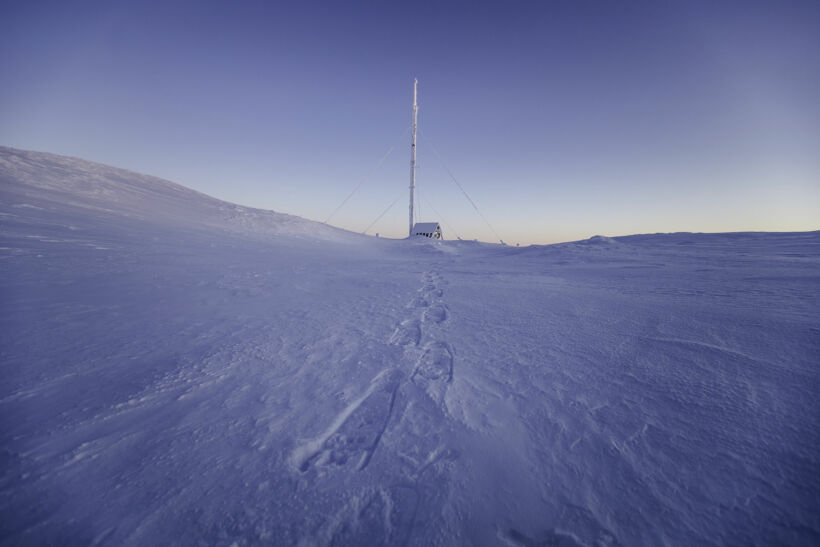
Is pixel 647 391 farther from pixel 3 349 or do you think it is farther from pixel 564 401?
pixel 3 349

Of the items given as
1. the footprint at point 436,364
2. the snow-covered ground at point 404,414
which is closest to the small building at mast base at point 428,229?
the snow-covered ground at point 404,414

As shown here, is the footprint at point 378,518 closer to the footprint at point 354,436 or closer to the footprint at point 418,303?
the footprint at point 354,436

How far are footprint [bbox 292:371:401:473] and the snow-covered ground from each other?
0.01 m

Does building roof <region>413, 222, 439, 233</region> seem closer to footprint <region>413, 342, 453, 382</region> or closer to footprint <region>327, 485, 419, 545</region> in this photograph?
footprint <region>413, 342, 453, 382</region>

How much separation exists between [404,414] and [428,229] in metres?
15.0

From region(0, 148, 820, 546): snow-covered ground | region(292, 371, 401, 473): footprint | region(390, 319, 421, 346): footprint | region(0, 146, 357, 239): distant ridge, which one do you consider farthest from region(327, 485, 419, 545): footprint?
region(0, 146, 357, 239): distant ridge

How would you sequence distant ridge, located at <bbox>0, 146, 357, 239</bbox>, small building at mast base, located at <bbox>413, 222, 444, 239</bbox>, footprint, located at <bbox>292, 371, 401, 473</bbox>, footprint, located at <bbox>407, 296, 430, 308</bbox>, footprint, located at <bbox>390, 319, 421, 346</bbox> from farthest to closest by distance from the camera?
small building at mast base, located at <bbox>413, 222, 444, 239</bbox> < distant ridge, located at <bbox>0, 146, 357, 239</bbox> < footprint, located at <bbox>407, 296, 430, 308</bbox> < footprint, located at <bbox>390, 319, 421, 346</bbox> < footprint, located at <bbox>292, 371, 401, 473</bbox>

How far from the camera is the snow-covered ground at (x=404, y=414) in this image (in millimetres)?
1062

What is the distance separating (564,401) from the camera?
5.51 feet

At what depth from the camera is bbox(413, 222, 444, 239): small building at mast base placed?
16016 mm

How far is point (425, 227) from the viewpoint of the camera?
1650 cm

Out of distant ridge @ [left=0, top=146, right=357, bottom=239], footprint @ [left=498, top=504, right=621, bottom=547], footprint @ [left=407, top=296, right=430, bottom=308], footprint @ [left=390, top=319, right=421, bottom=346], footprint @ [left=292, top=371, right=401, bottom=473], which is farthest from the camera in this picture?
distant ridge @ [left=0, top=146, right=357, bottom=239]

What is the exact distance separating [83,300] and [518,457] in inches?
153

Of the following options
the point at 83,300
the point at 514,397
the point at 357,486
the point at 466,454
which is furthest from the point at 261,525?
the point at 83,300
